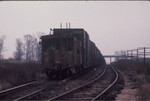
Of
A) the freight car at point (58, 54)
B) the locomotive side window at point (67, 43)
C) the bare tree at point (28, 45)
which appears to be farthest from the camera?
the bare tree at point (28, 45)

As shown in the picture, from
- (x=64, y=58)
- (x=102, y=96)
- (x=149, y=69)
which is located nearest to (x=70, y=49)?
(x=64, y=58)

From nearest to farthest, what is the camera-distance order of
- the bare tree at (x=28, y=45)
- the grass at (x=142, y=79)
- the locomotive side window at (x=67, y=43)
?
the grass at (x=142, y=79)
the locomotive side window at (x=67, y=43)
the bare tree at (x=28, y=45)

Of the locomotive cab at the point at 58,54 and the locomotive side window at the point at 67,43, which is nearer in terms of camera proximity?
the locomotive cab at the point at 58,54

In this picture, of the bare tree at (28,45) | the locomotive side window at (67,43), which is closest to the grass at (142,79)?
the locomotive side window at (67,43)

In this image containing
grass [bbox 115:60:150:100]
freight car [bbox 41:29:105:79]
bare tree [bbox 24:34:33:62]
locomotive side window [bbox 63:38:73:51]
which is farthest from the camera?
bare tree [bbox 24:34:33:62]

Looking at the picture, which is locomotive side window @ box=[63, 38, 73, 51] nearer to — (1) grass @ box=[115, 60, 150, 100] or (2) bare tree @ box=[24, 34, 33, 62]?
(1) grass @ box=[115, 60, 150, 100]

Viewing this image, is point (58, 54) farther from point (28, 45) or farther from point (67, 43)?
point (28, 45)

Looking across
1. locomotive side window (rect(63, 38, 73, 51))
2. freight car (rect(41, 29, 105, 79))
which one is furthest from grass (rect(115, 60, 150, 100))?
locomotive side window (rect(63, 38, 73, 51))

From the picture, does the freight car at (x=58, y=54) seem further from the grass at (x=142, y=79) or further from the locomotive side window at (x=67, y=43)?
the grass at (x=142, y=79)

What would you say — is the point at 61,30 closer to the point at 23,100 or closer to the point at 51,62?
the point at 51,62

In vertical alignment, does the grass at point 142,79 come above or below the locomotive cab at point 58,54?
below

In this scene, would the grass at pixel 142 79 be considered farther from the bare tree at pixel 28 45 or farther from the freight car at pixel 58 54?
the bare tree at pixel 28 45

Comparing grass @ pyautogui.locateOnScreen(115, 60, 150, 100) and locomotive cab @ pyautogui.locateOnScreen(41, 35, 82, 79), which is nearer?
grass @ pyautogui.locateOnScreen(115, 60, 150, 100)

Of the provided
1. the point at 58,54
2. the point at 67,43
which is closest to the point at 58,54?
the point at 58,54
